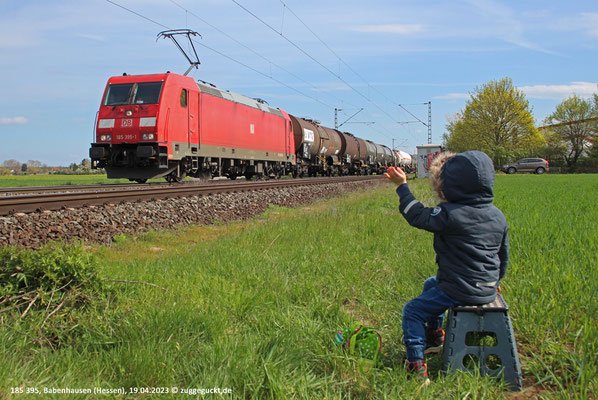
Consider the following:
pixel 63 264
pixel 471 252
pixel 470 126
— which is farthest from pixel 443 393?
pixel 470 126

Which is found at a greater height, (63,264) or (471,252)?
(471,252)

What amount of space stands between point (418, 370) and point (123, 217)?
21.3 ft

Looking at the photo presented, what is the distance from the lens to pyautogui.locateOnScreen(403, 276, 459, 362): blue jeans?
8.63 ft

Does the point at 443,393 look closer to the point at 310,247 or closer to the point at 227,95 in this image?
the point at 310,247

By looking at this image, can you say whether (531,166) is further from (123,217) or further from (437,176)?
(437,176)

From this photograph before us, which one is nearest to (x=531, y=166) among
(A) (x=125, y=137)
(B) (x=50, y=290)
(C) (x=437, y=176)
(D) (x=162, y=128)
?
(D) (x=162, y=128)

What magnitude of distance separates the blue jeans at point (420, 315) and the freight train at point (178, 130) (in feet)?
39.3

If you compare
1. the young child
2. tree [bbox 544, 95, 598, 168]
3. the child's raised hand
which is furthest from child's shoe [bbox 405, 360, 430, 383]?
tree [bbox 544, 95, 598, 168]

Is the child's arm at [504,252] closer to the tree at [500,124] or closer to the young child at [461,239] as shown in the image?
the young child at [461,239]

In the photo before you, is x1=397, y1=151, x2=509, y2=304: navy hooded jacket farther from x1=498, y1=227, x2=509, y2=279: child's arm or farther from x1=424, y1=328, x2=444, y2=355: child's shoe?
x1=424, y1=328, x2=444, y2=355: child's shoe

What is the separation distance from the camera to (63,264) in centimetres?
346

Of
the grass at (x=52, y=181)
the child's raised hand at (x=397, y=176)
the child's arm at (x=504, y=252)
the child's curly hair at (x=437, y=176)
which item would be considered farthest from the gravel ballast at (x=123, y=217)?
the grass at (x=52, y=181)

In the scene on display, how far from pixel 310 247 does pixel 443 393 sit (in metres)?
3.49

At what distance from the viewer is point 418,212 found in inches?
104
